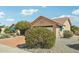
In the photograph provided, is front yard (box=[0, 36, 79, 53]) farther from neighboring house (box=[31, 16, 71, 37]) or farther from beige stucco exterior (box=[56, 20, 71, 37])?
neighboring house (box=[31, 16, 71, 37])

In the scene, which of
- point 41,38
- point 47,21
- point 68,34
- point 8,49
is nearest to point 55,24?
point 47,21

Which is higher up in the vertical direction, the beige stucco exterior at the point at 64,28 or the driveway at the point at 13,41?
the beige stucco exterior at the point at 64,28

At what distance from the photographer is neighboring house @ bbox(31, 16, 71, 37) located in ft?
27.2

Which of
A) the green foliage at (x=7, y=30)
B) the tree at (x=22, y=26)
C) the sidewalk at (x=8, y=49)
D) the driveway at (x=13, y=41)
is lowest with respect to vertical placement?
the sidewalk at (x=8, y=49)

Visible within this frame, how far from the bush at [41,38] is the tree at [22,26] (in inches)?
5.2

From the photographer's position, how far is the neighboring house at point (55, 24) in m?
8.30

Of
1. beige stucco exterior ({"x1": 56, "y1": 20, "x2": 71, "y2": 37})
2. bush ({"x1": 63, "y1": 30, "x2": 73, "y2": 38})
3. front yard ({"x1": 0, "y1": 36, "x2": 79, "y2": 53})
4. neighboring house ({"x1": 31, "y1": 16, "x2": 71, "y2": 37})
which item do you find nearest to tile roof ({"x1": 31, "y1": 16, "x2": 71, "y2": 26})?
neighboring house ({"x1": 31, "y1": 16, "x2": 71, "y2": 37})

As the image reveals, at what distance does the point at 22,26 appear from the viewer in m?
8.41

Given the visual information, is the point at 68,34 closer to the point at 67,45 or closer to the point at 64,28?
the point at 64,28

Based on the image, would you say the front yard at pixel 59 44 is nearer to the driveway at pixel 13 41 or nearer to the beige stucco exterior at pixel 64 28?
the driveway at pixel 13 41

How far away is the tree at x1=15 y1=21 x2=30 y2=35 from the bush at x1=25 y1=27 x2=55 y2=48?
131 mm

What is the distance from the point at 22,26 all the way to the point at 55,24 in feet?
3.41

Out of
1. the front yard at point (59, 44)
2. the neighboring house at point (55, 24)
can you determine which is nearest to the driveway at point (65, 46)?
the front yard at point (59, 44)
